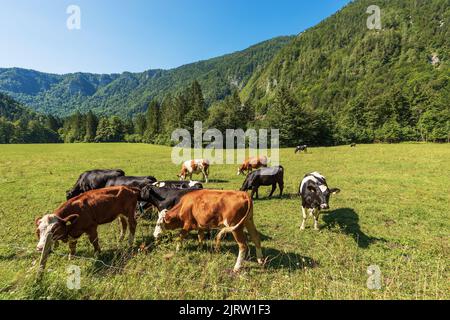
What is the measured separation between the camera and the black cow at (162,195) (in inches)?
352

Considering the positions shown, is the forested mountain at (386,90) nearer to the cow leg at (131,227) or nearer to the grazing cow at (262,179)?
the grazing cow at (262,179)

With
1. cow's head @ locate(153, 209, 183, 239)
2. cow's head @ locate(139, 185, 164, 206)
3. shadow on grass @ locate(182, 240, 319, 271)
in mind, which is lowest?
shadow on grass @ locate(182, 240, 319, 271)

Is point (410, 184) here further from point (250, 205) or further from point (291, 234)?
point (250, 205)

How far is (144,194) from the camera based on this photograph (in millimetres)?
9180

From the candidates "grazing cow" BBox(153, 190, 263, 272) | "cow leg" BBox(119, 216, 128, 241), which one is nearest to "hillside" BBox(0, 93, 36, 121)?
"cow leg" BBox(119, 216, 128, 241)

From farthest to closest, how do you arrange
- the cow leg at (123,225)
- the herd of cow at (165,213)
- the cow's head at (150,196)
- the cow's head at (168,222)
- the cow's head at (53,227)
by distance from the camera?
the cow's head at (150,196)
the cow leg at (123,225)
the cow's head at (168,222)
the herd of cow at (165,213)
the cow's head at (53,227)

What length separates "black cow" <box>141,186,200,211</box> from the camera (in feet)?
29.3

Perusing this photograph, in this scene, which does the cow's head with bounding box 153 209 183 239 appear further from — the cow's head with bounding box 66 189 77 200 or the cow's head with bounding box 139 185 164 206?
the cow's head with bounding box 66 189 77 200

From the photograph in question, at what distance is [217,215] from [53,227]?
3806 mm

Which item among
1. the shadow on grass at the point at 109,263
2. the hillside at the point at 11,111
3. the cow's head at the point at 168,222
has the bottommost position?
the shadow on grass at the point at 109,263

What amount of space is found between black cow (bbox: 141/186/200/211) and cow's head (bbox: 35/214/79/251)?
2.87 metres

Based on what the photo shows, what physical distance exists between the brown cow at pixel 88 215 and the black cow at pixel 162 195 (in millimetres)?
814

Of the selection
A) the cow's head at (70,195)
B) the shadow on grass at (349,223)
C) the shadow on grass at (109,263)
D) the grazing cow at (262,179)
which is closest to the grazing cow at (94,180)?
the cow's head at (70,195)

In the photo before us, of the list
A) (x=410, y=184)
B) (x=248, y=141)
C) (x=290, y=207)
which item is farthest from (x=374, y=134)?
(x=290, y=207)
